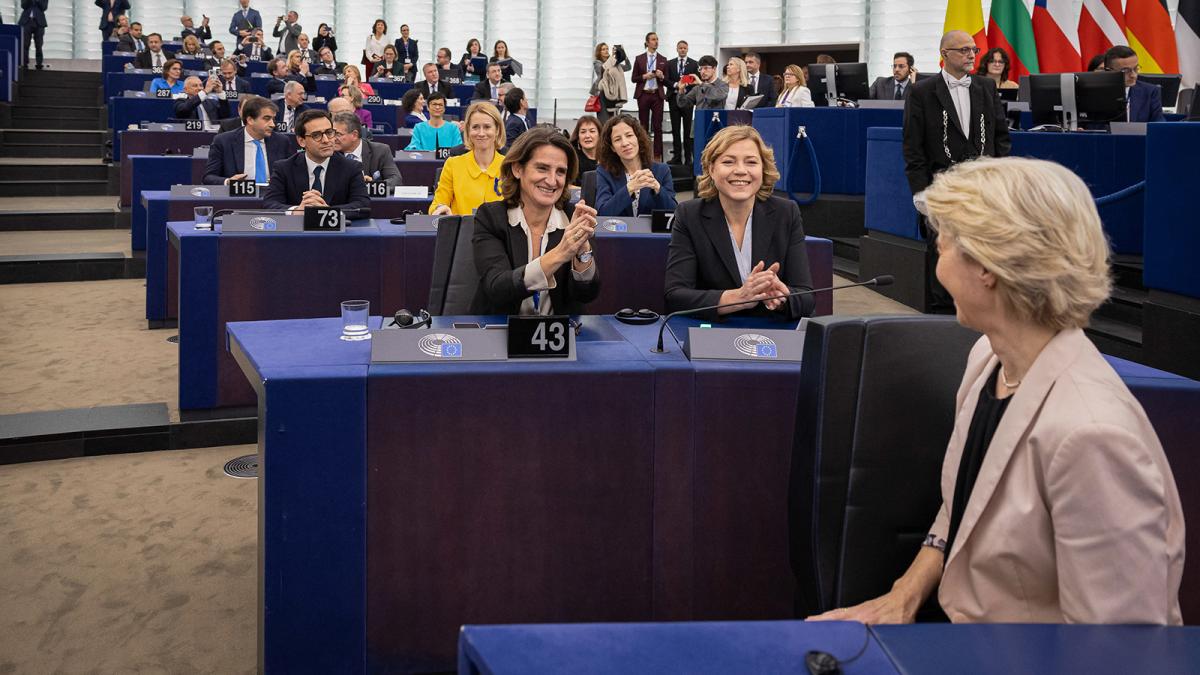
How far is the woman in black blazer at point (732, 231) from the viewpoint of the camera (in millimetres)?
3244

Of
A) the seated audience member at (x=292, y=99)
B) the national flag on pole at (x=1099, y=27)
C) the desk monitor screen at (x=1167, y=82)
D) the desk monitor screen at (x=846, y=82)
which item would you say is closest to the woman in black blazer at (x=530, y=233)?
the desk monitor screen at (x=846, y=82)

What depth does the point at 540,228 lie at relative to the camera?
3166mm

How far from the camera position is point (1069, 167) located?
5.50 meters

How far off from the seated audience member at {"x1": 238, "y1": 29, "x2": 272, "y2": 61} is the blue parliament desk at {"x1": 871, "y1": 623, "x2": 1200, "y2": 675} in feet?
A: 56.9

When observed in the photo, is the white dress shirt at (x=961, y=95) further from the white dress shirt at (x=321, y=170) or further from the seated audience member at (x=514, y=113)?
the seated audience member at (x=514, y=113)

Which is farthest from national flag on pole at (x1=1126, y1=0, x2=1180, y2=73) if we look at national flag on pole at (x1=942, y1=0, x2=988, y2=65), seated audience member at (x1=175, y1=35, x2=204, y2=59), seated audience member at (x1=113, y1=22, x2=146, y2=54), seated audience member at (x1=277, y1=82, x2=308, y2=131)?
seated audience member at (x1=113, y1=22, x2=146, y2=54)

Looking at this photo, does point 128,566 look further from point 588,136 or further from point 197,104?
point 197,104

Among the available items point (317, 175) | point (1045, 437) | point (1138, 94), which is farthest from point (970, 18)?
point (1045, 437)

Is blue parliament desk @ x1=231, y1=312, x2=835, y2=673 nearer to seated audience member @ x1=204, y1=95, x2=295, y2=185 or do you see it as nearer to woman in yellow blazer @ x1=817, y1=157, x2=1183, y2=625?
woman in yellow blazer @ x1=817, y1=157, x2=1183, y2=625

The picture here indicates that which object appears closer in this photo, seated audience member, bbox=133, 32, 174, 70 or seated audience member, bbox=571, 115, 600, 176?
seated audience member, bbox=571, 115, 600, 176

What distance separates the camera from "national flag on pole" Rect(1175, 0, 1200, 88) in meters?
9.23

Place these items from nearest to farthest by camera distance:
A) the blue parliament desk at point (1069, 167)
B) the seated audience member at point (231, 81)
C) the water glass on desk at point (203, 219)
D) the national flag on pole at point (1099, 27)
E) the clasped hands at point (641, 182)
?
the water glass on desk at point (203, 219)
the clasped hands at point (641, 182)
the blue parliament desk at point (1069, 167)
the national flag on pole at point (1099, 27)
the seated audience member at point (231, 81)

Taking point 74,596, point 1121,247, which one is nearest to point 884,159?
point 1121,247

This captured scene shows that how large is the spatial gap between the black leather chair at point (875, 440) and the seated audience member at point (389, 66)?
49.0 feet
